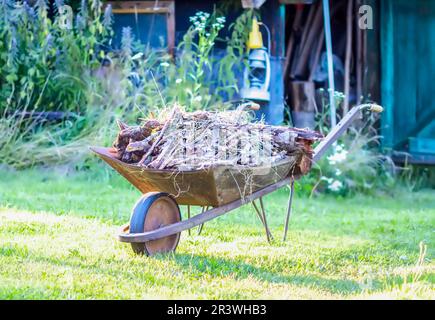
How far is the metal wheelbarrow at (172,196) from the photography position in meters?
4.62

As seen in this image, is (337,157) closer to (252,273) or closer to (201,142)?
(201,142)

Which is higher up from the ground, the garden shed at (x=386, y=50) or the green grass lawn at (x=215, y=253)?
the garden shed at (x=386, y=50)

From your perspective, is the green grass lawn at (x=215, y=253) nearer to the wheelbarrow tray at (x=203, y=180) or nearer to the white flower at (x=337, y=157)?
the wheelbarrow tray at (x=203, y=180)

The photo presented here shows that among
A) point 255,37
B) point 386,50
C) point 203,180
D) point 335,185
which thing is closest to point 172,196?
point 203,180

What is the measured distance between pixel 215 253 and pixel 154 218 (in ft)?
1.81

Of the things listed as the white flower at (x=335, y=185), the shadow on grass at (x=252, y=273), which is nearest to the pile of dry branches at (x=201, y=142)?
the shadow on grass at (x=252, y=273)

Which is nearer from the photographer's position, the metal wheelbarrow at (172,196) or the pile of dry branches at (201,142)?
the metal wheelbarrow at (172,196)

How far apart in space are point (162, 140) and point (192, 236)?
1.05 m

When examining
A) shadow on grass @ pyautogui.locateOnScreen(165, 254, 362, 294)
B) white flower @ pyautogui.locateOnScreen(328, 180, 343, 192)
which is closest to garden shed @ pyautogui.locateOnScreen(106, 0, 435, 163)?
white flower @ pyautogui.locateOnScreen(328, 180, 343, 192)

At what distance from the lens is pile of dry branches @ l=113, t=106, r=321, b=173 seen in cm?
475

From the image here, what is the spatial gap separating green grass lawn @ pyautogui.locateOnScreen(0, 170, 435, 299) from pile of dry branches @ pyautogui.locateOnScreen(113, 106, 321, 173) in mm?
592

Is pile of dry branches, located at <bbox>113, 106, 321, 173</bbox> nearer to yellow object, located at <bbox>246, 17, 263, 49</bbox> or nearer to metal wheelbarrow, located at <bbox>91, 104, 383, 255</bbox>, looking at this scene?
metal wheelbarrow, located at <bbox>91, 104, 383, 255</bbox>
